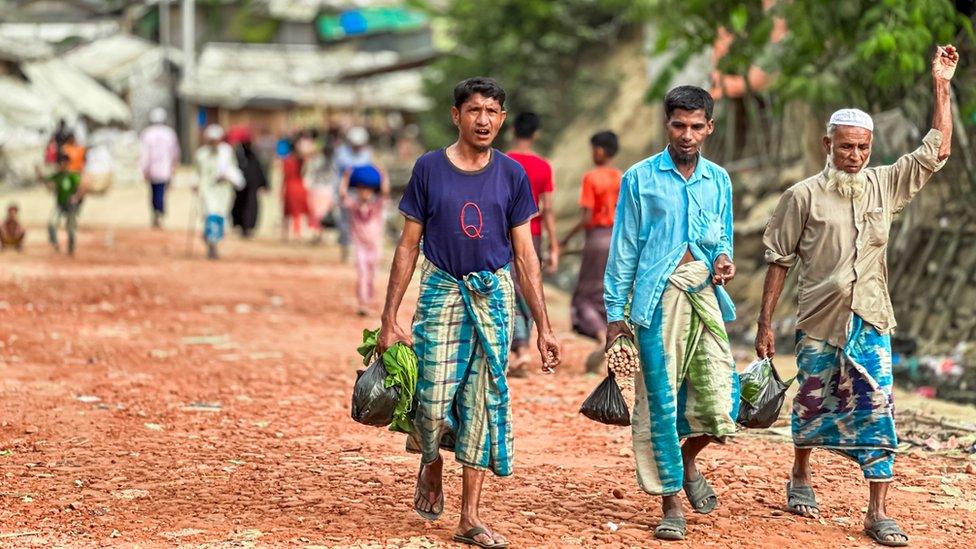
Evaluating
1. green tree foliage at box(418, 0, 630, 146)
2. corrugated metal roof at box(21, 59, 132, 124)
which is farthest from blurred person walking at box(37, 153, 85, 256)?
corrugated metal roof at box(21, 59, 132, 124)

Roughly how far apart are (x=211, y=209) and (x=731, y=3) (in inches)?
340

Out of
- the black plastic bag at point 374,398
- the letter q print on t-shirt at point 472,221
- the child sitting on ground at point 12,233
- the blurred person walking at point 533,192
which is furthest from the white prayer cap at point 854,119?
the child sitting on ground at point 12,233

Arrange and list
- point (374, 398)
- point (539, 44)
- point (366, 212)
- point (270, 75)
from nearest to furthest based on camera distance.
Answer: point (374, 398)
point (366, 212)
point (539, 44)
point (270, 75)

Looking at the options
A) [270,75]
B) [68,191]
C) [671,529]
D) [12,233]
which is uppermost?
[270,75]

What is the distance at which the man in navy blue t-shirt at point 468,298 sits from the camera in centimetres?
550

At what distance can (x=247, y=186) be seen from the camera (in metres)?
22.6

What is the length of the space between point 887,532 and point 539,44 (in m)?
23.8

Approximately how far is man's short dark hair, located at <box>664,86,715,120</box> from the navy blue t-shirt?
737 mm

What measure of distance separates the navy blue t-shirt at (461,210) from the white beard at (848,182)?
4.51 ft

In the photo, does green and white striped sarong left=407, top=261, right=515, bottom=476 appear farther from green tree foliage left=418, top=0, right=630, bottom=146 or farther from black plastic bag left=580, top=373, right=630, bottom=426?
green tree foliage left=418, top=0, right=630, bottom=146

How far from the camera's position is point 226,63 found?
161ft

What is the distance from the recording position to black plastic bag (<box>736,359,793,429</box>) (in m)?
5.93

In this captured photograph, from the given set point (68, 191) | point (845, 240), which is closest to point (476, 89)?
point (845, 240)

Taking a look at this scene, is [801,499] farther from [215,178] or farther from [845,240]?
[215,178]
